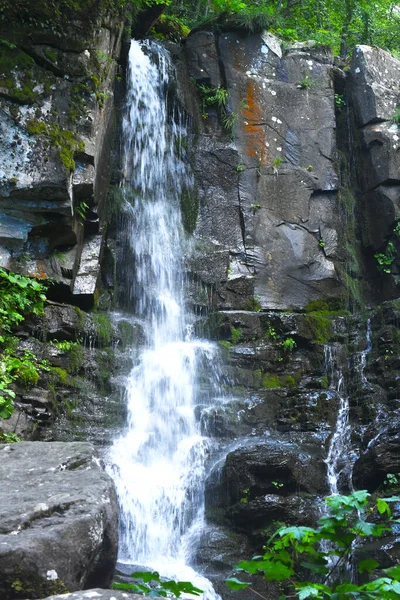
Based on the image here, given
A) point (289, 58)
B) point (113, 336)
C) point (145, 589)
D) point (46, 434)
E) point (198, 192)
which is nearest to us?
point (145, 589)

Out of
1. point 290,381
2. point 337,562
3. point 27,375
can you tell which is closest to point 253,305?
point 290,381

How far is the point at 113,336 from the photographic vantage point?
927 centimetres

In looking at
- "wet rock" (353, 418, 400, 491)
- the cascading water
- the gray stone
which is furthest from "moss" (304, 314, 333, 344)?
the gray stone

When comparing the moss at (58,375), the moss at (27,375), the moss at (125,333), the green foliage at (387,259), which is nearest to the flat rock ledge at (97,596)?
the moss at (27,375)

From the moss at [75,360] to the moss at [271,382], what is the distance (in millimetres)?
2736

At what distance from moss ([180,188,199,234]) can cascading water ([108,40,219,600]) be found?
0.43 feet

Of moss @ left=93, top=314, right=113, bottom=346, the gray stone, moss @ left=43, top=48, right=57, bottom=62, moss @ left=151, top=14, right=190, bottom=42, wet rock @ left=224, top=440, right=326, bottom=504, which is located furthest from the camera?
moss @ left=151, top=14, right=190, bottom=42

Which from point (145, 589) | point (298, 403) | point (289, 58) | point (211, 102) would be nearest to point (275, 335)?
point (298, 403)

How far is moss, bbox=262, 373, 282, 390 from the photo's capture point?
31.4 feet

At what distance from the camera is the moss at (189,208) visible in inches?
463

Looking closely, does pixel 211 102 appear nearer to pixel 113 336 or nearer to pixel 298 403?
pixel 113 336

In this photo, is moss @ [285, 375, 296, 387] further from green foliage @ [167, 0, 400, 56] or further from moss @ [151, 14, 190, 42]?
green foliage @ [167, 0, 400, 56]

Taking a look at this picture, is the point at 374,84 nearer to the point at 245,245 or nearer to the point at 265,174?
the point at 265,174

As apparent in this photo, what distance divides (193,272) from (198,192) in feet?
5.62
